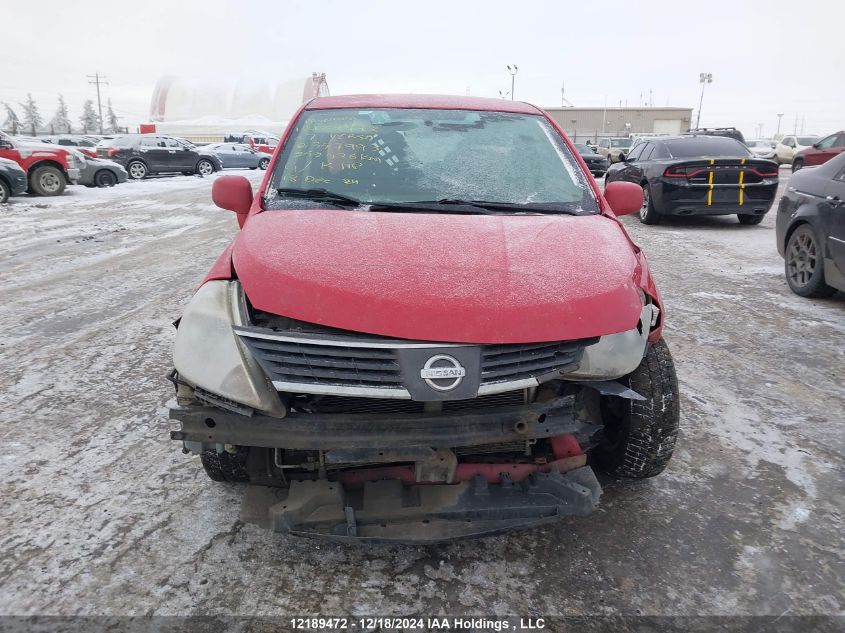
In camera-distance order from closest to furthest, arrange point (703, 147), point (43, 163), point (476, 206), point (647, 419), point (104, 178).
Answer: point (647, 419), point (476, 206), point (703, 147), point (43, 163), point (104, 178)

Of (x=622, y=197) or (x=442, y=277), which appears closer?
(x=442, y=277)

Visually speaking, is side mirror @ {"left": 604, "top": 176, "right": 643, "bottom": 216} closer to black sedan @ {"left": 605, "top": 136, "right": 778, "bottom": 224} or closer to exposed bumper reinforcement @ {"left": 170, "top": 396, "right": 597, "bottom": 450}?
exposed bumper reinforcement @ {"left": 170, "top": 396, "right": 597, "bottom": 450}

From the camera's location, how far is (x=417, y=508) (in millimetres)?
2094

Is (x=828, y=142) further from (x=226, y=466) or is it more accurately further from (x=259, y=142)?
(x=259, y=142)

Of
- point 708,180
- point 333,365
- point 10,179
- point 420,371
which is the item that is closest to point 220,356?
point 333,365

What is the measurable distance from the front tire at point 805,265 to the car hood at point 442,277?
13.5 feet

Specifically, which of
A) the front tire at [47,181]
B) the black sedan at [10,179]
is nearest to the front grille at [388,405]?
the black sedan at [10,179]

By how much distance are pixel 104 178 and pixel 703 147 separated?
15946 millimetres

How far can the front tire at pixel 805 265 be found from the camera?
555 centimetres

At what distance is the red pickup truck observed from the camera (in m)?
14.2

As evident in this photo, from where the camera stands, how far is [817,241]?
5.51 metres

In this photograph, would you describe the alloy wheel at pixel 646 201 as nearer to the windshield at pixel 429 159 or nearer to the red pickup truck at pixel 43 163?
the windshield at pixel 429 159

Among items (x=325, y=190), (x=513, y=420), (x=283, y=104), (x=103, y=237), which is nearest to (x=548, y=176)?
(x=325, y=190)

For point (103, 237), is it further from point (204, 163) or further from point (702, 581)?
point (204, 163)
